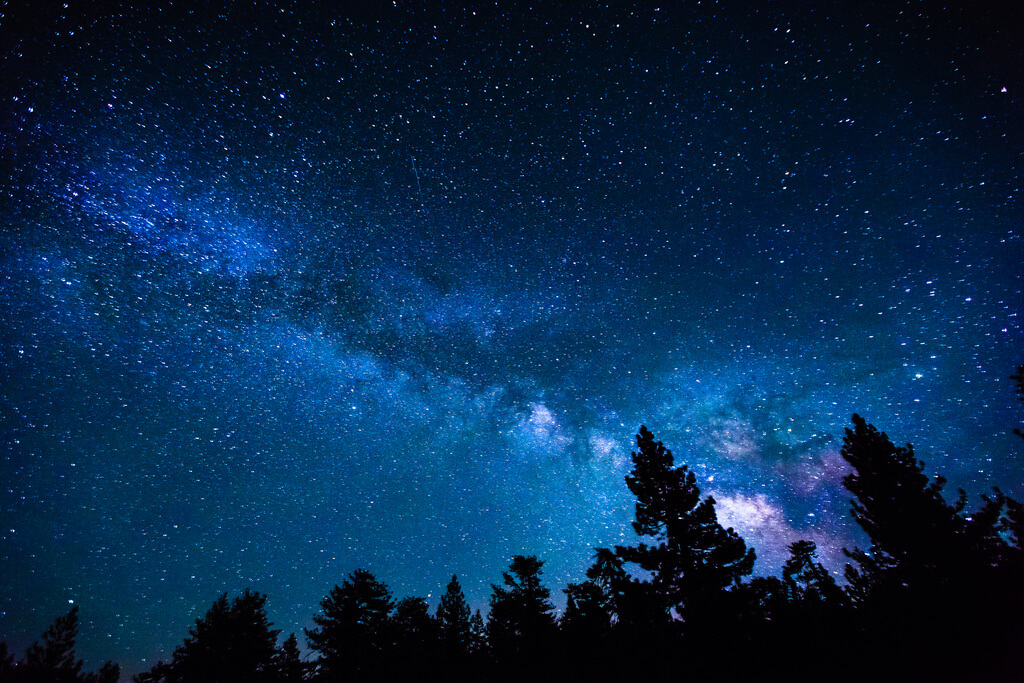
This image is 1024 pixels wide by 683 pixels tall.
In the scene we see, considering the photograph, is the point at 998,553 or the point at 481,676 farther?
the point at 481,676

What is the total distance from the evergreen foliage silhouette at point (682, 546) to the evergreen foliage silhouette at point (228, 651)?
21653 millimetres

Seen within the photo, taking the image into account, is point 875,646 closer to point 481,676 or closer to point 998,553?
point 998,553

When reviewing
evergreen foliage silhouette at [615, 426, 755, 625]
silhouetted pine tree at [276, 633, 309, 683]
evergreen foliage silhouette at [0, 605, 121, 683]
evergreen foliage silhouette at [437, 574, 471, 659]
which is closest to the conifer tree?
evergreen foliage silhouette at [0, 605, 121, 683]

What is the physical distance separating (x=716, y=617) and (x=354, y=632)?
19399 mm

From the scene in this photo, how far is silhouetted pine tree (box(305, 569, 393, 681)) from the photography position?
770 inches

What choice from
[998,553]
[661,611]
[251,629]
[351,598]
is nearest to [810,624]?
[661,611]

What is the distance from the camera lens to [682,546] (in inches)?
565

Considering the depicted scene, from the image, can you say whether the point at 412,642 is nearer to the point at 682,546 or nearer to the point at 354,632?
the point at 354,632

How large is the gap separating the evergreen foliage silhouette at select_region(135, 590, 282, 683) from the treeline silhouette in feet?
0.23

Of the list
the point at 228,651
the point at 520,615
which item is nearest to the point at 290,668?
the point at 228,651

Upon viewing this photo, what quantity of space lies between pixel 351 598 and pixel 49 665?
18787 millimetres

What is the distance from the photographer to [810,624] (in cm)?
1111

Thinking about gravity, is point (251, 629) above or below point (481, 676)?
above

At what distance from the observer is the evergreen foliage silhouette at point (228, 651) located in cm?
1880
